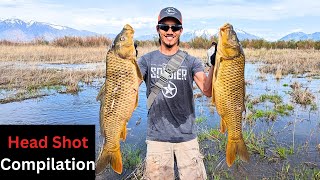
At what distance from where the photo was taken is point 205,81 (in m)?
3.56

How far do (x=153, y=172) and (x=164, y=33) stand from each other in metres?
1.53

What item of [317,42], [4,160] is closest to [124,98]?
[4,160]

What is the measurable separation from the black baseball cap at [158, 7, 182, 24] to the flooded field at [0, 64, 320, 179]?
231cm

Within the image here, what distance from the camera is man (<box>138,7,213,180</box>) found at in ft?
12.4

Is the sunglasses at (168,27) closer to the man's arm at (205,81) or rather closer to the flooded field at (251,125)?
the man's arm at (205,81)

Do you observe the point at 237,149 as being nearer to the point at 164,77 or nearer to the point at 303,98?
the point at 164,77

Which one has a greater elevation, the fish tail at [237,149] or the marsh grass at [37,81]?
the fish tail at [237,149]

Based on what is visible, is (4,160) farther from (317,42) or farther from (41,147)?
(317,42)

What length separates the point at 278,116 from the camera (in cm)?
913

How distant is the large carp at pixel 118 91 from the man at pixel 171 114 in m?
0.81

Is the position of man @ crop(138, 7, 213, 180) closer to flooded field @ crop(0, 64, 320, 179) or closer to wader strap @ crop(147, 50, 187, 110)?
wader strap @ crop(147, 50, 187, 110)

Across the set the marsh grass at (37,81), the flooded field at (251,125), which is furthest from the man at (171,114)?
the marsh grass at (37,81)

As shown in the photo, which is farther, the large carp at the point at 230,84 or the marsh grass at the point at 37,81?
the marsh grass at the point at 37,81

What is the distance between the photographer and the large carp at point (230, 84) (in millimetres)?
2934
